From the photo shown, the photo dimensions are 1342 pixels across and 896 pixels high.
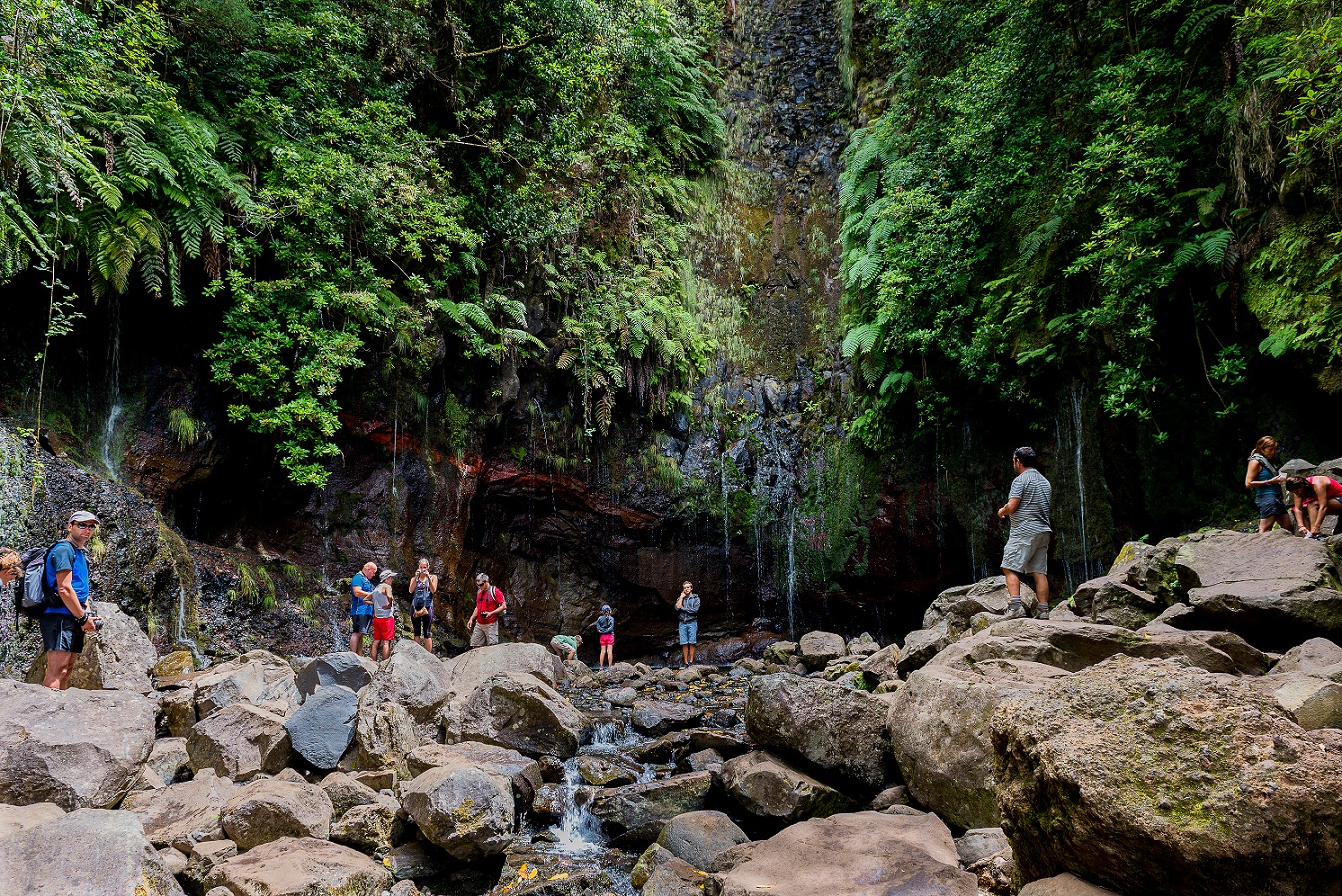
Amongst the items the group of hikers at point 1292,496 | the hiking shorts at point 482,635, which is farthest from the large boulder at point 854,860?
the hiking shorts at point 482,635

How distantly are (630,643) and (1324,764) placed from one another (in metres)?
15.7

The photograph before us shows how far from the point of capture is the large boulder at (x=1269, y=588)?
5043 millimetres

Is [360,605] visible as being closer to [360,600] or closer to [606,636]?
[360,600]

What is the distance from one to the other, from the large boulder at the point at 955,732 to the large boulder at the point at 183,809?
4.57 m

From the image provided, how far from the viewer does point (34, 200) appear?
8.16 meters

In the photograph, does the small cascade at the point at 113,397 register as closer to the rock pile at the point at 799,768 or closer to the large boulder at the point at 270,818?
the rock pile at the point at 799,768

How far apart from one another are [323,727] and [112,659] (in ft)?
7.97

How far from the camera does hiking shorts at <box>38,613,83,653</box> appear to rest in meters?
→ 5.69

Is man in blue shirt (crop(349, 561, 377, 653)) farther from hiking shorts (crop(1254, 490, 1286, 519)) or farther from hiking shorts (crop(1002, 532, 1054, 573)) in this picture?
hiking shorts (crop(1254, 490, 1286, 519))

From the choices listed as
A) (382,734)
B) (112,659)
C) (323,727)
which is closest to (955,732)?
(382,734)

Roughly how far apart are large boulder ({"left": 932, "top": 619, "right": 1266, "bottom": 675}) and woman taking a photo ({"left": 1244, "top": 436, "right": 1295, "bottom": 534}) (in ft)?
12.4

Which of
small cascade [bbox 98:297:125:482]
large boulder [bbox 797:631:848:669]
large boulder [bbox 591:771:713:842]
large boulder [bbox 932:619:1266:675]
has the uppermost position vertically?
small cascade [bbox 98:297:125:482]

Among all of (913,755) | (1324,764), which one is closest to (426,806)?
(913,755)

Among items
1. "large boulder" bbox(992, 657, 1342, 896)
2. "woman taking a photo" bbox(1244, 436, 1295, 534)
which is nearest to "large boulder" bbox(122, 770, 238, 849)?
"large boulder" bbox(992, 657, 1342, 896)
